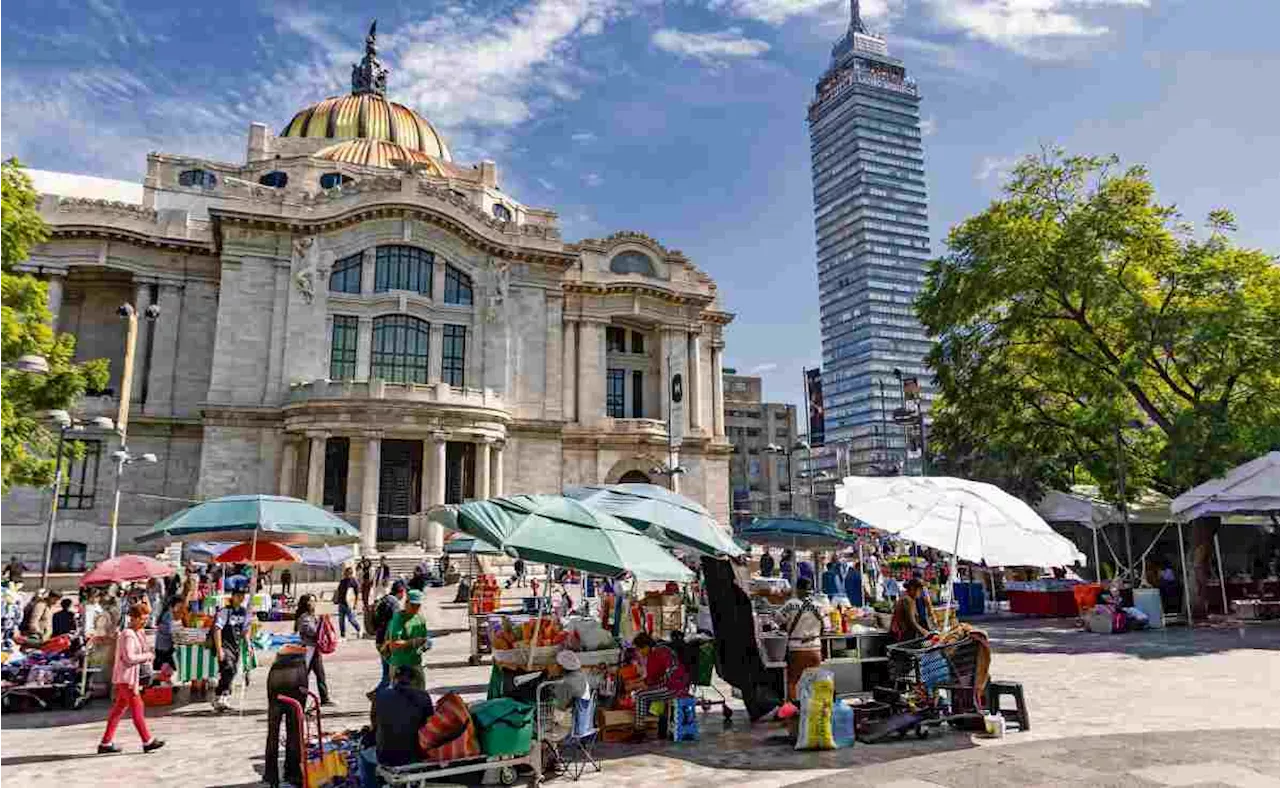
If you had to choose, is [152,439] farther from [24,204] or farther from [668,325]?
[668,325]

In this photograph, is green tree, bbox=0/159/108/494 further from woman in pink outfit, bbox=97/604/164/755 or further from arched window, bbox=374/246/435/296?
arched window, bbox=374/246/435/296

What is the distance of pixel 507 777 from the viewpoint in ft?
23.8

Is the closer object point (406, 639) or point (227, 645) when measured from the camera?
point (406, 639)

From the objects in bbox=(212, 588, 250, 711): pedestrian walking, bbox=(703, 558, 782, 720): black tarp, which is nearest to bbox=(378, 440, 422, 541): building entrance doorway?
bbox=(212, 588, 250, 711): pedestrian walking

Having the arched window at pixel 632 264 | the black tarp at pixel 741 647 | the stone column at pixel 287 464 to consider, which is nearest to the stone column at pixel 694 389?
the arched window at pixel 632 264

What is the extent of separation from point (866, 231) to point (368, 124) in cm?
12469

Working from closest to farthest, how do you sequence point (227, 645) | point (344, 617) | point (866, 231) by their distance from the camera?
1. point (227, 645)
2. point (344, 617)
3. point (866, 231)

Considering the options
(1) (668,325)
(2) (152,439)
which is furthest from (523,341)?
(2) (152,439)

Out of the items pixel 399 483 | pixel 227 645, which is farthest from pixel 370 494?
pixel 227 645

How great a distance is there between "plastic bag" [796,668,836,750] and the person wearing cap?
1.94m

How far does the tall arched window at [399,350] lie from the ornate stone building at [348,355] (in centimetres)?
10

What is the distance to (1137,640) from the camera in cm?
1688

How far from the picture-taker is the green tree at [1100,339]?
1988cm

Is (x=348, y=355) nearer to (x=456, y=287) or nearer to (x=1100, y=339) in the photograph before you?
(x=456, y=287)
